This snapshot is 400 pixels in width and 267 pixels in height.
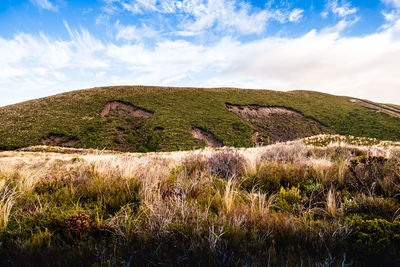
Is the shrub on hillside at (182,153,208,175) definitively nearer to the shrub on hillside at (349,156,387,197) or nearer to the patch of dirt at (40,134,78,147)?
the shrub on hillside at (349,156,387,197)

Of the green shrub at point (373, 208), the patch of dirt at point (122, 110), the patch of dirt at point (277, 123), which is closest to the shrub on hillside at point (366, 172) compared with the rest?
the green shrub at point (373, 208)

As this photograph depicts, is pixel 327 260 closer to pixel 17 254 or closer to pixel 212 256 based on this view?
pixel 212 256

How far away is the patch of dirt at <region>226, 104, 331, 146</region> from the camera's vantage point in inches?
1795

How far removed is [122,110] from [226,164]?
153ft

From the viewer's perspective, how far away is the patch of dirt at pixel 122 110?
45.6m

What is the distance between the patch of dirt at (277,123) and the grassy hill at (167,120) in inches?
9.5

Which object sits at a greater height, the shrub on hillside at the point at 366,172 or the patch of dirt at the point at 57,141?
the shrub on hillside at the point at 366,172

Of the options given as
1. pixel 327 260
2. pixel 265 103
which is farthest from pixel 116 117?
pixel 327 260

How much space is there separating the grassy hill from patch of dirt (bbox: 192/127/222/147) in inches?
17.7

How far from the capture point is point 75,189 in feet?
10.8

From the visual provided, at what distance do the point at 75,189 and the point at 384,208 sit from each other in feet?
14.5

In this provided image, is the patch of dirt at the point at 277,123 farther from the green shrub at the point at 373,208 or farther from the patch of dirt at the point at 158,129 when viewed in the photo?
the green shrub at the point at 373,208

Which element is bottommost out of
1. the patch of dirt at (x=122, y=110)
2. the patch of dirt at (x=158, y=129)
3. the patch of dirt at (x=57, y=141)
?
the patch of dirt at (x=57, y=141)

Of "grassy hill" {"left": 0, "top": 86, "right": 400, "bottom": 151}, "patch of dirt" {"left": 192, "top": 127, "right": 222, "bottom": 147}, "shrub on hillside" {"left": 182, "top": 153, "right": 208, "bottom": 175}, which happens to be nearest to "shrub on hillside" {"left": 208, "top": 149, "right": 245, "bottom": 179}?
"shrub on hillside" {"left": 182, "top": 153, "right": 208, "bottom": 175}
